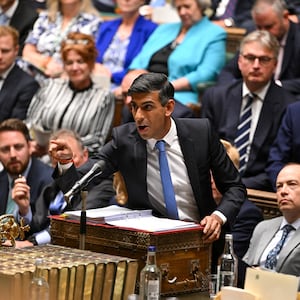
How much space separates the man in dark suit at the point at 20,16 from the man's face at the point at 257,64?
257cm

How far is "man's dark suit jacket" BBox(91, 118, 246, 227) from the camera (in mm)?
4609

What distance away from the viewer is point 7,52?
755 cm

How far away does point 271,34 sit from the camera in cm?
651

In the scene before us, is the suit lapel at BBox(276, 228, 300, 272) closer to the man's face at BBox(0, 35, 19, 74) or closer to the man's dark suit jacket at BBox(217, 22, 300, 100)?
the man's dark suit jacket at BBox(217, 22, 300, 100)

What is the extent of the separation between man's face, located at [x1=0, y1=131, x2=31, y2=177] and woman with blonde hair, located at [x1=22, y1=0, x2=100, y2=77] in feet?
5.48

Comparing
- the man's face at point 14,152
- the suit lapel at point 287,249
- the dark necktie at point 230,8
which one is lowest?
the suit lapel at point 287,249

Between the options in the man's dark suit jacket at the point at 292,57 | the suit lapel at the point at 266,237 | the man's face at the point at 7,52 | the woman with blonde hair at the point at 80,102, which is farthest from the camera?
the man's face at the point at 7,52

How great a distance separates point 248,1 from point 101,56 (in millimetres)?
1231

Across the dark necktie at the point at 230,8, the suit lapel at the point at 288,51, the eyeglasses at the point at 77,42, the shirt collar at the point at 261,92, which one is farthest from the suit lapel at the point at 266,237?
the dark necktie at the point at 230,8

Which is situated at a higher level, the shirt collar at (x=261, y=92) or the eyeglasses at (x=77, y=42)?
the eyeglasses at (x=77, y=42)

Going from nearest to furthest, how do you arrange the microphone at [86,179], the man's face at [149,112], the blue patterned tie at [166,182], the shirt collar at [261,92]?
1. the microphone at [86,179]
2. the man's face at [149,112]
3. the blue patterned tie at [166,182]
4. the shirt collar at [261,92]

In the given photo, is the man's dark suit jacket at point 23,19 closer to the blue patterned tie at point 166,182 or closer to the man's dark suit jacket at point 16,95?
the man's dark suit jacket at point 16,95

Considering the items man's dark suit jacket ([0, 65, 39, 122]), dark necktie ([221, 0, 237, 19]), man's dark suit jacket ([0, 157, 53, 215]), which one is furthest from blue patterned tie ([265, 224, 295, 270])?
dark necktie ([221, 0, 237, 19])

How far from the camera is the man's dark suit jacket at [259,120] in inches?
251
